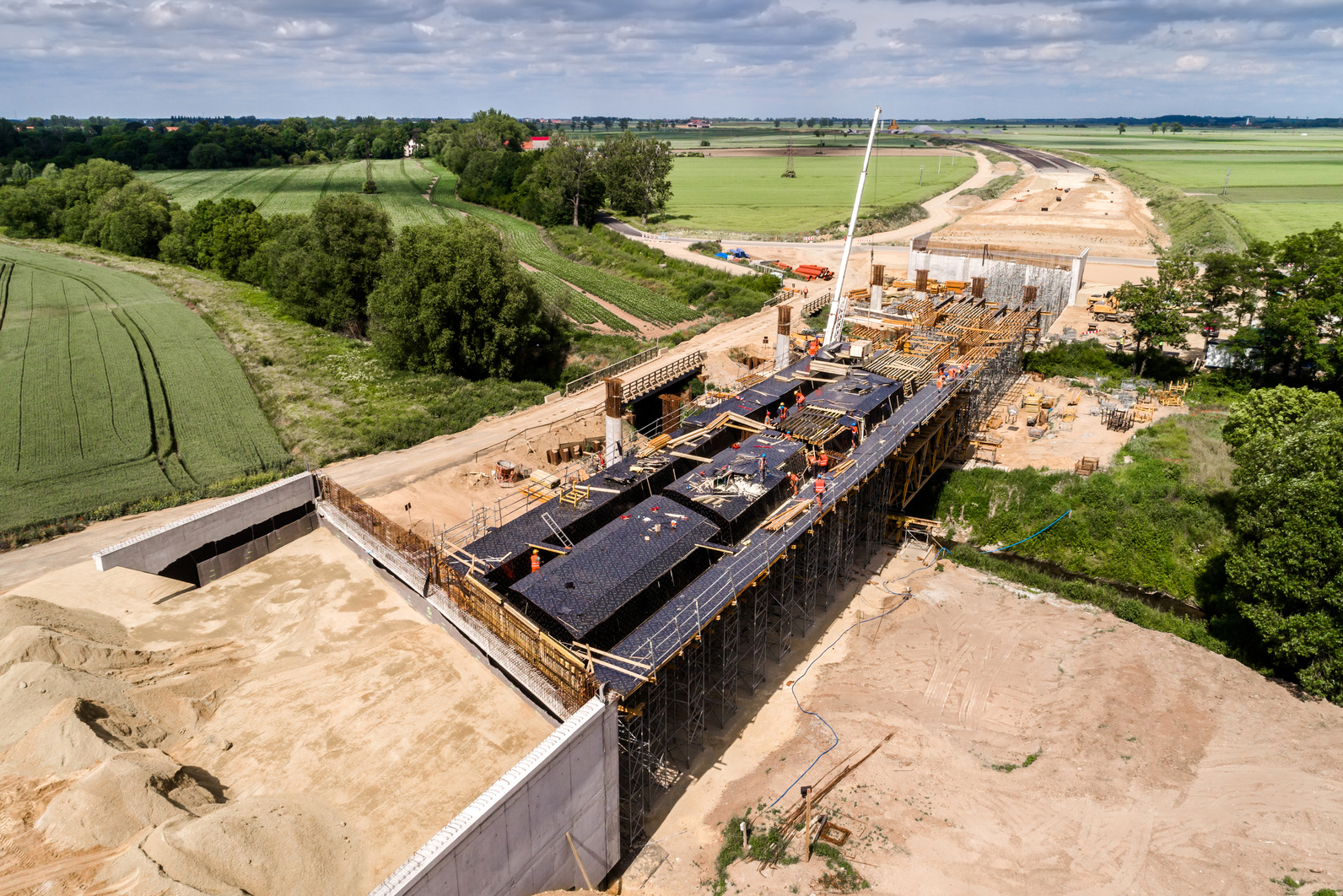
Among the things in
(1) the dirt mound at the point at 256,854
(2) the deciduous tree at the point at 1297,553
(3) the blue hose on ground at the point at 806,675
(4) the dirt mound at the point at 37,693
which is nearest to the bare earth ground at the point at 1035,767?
(3) the blue hose on ground at the point at 806,675

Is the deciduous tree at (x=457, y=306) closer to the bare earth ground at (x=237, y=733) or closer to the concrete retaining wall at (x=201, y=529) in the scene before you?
the concrete retaining wall at (x=201, y=529)

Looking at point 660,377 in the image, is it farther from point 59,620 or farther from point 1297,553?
point 1297,553

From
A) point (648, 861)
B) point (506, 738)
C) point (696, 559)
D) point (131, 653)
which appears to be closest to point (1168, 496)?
point (696, 559)

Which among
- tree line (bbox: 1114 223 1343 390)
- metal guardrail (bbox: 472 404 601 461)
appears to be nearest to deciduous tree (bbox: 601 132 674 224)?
metal guardrail (bbox: 472 404 601 461)

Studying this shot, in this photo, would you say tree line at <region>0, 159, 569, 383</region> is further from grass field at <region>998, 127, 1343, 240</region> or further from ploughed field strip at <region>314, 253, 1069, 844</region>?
grass field at <region>998, 127, 1343, 240</region>

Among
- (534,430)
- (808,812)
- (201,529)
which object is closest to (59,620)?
(201,529)
